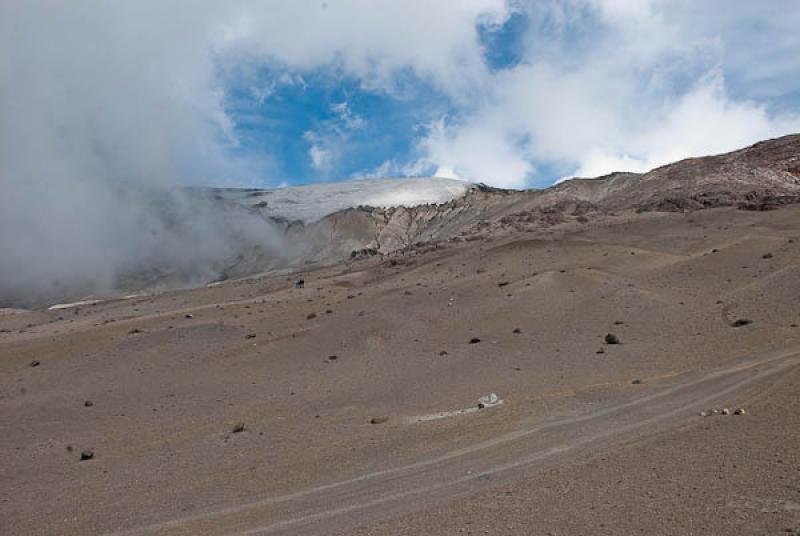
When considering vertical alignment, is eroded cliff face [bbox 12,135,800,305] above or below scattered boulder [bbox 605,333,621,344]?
above

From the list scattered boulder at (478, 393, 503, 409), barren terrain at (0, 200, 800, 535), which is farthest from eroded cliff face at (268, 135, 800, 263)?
scattered boulder at (478, 393, 503, 409)

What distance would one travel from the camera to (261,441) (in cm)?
1432

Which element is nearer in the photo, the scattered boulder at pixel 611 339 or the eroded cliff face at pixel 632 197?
the scattered boulder at pixel 611 339

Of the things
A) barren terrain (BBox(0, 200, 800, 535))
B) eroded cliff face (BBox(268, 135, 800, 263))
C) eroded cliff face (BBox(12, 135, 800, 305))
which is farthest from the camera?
eroded cliff face (BBox(12, 135, 800, 305))

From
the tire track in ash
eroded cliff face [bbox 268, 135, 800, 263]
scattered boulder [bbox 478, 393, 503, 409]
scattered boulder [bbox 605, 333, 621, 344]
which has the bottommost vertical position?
the tire track in ash

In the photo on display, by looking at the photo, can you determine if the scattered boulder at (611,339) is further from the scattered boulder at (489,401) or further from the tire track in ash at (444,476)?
the tire track in ash at (444,476)

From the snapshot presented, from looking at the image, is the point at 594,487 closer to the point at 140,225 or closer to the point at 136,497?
the point at 136,497

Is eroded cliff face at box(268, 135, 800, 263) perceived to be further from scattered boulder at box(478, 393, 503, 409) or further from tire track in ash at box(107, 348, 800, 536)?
tire track in ash at box(107, 348, 800, 536)

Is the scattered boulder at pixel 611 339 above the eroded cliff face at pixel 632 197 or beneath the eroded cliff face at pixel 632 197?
beneath

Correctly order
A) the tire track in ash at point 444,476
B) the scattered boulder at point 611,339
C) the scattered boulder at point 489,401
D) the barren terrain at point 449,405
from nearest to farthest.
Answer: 1. the barren terrain at point 449,405
2. the tire track in ash at point 444,476
3. the scattered boulder at point 489,401
4. the scattered boulder at point 611,339

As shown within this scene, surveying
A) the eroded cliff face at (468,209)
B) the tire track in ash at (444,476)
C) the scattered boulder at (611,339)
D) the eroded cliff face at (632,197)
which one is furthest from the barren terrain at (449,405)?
the eroded cliff face at (468,209)

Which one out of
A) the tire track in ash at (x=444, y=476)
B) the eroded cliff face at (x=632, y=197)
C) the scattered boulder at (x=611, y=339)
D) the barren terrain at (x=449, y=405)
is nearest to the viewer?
the barren terrain at (x=449, y=405)

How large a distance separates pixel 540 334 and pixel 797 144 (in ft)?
114

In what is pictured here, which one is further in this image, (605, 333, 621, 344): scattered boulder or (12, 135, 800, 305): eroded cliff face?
(12, 135, 800, 305): eroded cliff face
